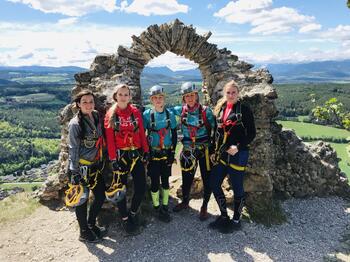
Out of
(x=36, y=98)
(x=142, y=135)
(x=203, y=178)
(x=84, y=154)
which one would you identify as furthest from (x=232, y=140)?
(x=36, y=98)

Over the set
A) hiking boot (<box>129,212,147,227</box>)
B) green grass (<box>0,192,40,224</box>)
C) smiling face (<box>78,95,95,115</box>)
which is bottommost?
green grass (<box>0,192,40,224</box>)

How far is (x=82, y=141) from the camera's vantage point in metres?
8.27

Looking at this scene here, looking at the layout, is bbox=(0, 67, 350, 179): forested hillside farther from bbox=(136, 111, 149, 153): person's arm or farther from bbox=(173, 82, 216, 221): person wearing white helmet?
bbox=(136, 111, 149, 153): person's arm

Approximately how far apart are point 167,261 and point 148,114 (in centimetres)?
372

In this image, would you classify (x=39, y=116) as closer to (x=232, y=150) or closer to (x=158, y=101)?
(x=158, y=101)

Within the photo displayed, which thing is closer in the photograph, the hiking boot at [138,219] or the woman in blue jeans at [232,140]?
the woman in blue jeans at [232,140]

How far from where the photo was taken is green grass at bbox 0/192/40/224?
36.7ft

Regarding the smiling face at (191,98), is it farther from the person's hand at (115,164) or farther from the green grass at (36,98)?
the green grass at (36,98)

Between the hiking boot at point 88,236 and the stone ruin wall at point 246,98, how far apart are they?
297cm

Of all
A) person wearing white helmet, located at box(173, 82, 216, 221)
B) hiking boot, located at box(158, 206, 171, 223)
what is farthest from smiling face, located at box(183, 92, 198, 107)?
hiking boot, located at box(158, 206, 171, 223)

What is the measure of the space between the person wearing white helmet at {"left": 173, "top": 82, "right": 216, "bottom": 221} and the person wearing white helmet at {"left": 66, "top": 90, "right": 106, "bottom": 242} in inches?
88.1

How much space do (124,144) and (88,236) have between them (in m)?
2.77

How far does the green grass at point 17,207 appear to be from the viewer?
440 inches

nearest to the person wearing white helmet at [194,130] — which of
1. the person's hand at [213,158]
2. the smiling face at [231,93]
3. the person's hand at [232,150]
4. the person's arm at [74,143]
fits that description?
the person's hand at [213,158]
